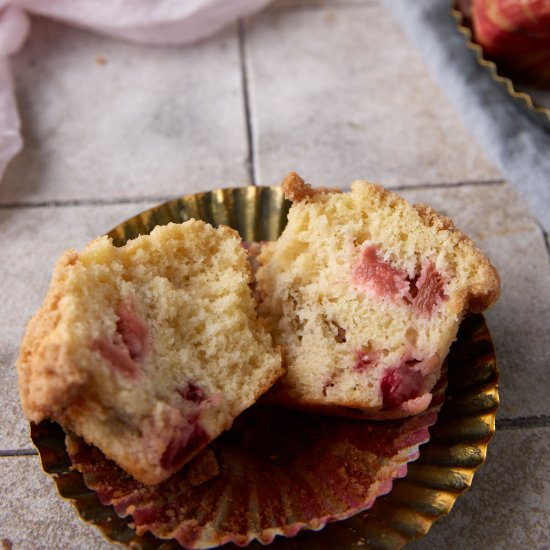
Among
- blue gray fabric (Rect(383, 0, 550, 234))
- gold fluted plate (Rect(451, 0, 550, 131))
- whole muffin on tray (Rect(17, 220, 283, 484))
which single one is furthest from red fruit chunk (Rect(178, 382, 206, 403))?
gold fluted plate (Rect(451, 0, 550, 131))

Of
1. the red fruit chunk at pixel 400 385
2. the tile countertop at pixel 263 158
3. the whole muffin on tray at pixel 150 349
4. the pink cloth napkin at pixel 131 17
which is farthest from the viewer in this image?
the pink cloth napkin at pixel 131 17

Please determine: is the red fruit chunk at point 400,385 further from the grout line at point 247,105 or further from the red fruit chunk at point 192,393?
the grout line at point 247,105

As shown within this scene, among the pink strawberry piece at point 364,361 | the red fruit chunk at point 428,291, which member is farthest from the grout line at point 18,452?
the red fruit chunk at point 428,291

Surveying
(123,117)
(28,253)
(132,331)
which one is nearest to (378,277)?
(132,331)

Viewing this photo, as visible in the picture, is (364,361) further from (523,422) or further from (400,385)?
(523,422)

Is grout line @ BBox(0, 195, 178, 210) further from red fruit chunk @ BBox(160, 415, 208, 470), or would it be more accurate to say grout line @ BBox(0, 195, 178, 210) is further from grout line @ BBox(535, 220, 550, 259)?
grout line @ BBox(535, 220, 550, 259)

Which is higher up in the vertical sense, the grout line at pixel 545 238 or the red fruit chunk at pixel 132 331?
the red fruit chunk at pixel 132 331

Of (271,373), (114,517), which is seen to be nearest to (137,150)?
(271,373)
